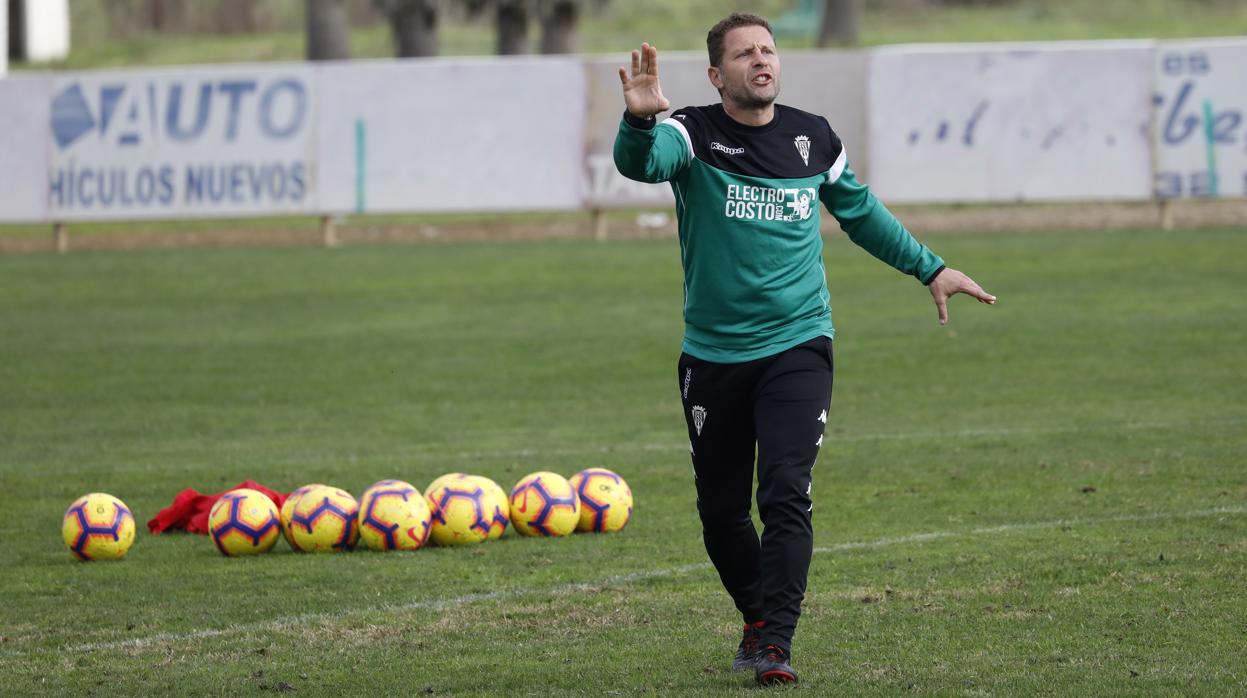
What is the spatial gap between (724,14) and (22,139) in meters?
38.9

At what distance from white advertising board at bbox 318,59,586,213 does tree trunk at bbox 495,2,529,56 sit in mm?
15643

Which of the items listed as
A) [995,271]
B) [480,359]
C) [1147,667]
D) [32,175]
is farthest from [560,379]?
[32,175]

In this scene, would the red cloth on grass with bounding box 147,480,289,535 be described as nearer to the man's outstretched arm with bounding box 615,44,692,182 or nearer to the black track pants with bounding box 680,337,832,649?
the black track pants with bounding box 680,337,832,649

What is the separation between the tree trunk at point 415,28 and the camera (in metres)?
41.0

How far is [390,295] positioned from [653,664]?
16.3 metres

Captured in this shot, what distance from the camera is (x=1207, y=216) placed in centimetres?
2770

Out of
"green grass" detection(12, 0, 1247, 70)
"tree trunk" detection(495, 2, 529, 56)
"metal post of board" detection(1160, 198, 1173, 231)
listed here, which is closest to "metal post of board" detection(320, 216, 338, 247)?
"metal post of board" detection(1160, 198, 1173, 231)

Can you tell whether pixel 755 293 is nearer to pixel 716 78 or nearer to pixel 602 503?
pixel 716 78

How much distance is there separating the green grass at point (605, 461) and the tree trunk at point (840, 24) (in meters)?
25.7

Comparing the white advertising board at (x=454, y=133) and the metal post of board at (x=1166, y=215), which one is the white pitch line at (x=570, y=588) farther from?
the white advertising board at (x=454, y=133)

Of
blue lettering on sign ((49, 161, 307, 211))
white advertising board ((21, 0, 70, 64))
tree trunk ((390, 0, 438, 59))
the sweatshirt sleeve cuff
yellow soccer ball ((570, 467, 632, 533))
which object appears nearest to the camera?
the sweatshirt sleeve cuff

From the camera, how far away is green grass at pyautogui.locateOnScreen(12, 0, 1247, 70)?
55.6 m

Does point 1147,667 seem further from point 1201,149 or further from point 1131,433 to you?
point 1201,149

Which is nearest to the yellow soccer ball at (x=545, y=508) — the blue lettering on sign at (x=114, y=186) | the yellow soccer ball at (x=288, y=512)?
the yellow soccer ball at (x=288, y=512)
